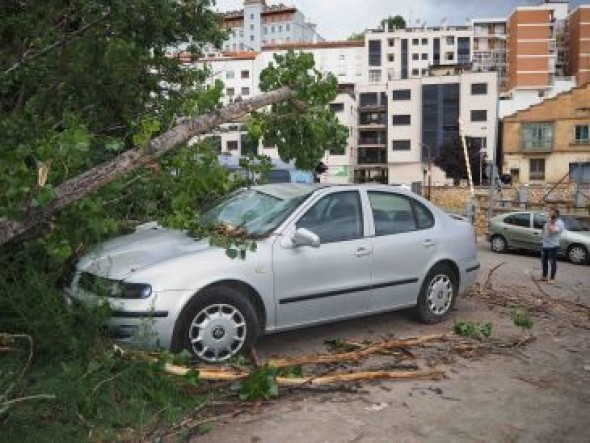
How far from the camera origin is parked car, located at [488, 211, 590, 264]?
19.7 metres

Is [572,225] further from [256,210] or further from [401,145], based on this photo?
[401,145]

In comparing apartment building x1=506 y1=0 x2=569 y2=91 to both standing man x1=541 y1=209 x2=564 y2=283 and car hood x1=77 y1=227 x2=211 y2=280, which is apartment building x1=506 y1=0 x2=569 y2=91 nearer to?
standing man x1=541 y1=209 x2=564 y2=283

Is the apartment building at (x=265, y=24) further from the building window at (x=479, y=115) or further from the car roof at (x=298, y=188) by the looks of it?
the car roof at (x=298, y=188)

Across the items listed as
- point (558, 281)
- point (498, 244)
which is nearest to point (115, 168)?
point (558, 281)

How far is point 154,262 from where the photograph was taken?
17.6 feet

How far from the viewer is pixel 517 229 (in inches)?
854

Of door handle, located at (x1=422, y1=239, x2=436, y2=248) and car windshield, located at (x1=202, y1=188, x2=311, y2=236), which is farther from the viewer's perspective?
door handle, located at (x1=422, y1=239, x2=436, y2=248)

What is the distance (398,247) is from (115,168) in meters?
3.38

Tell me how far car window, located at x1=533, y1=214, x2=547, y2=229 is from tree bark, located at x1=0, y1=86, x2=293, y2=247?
17613 millimetres

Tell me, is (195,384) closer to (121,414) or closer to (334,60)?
(121,414)

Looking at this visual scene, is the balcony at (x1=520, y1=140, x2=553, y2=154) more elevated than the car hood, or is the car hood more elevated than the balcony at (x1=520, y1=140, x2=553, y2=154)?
the balcony at (x1=520, y1=140, x2=553, y2=154)

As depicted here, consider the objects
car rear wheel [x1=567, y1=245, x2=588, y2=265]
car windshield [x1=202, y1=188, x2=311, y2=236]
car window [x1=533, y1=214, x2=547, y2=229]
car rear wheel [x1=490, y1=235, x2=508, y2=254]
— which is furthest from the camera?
car rear wheel [x1=490, y1=235, x2=508, y2=254]

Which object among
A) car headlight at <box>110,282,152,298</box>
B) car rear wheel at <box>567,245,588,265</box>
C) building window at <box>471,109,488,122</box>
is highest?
building window at <box>471,109,488,122</box>

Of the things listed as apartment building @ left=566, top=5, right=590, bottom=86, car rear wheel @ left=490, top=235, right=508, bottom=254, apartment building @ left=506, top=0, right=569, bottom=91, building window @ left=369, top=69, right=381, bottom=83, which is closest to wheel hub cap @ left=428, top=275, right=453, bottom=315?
car rear wheel @ left=490, top=235, right=508, bottom=254
